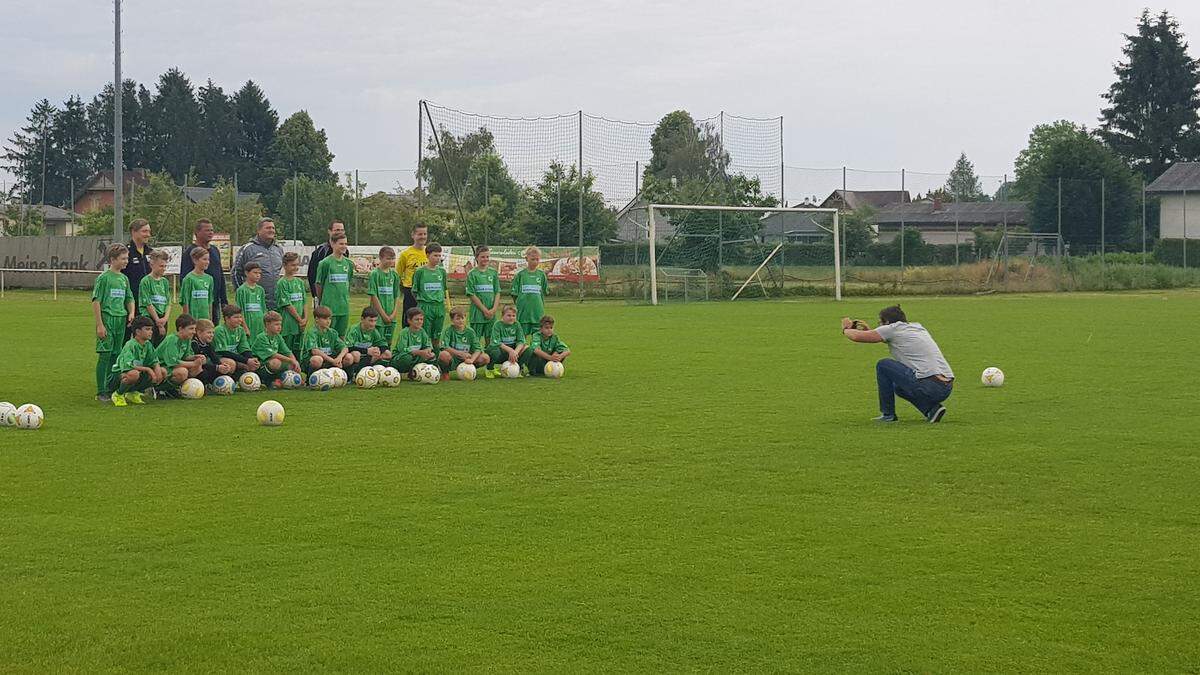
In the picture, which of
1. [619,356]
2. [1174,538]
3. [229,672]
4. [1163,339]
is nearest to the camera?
[229,672]

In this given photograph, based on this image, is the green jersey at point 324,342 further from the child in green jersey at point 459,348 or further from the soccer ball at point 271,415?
the soccer ball at point 271,415

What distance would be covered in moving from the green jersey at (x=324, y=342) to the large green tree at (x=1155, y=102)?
73.0 meters

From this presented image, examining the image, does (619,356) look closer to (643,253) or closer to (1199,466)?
(1199,466)

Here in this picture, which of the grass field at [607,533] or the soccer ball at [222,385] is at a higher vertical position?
the soccer ball at [222,385]


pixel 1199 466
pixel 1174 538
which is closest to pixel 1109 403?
pixel 1199 466

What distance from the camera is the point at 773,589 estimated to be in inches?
239

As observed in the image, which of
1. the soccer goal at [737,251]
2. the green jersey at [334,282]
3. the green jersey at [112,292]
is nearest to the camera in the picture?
the green jersey at [112,292]

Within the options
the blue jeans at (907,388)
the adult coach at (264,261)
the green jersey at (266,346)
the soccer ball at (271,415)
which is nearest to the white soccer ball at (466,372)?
the green jersey at (266,346)

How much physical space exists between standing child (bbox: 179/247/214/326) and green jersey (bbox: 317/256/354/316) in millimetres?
1677

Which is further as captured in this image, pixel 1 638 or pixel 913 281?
pixel 913 281

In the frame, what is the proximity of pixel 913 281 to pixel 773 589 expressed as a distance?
130 feet

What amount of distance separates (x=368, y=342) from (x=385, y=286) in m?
0.78

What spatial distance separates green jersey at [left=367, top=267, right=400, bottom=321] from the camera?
16391 millimetres

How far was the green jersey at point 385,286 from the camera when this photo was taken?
1639 cm
